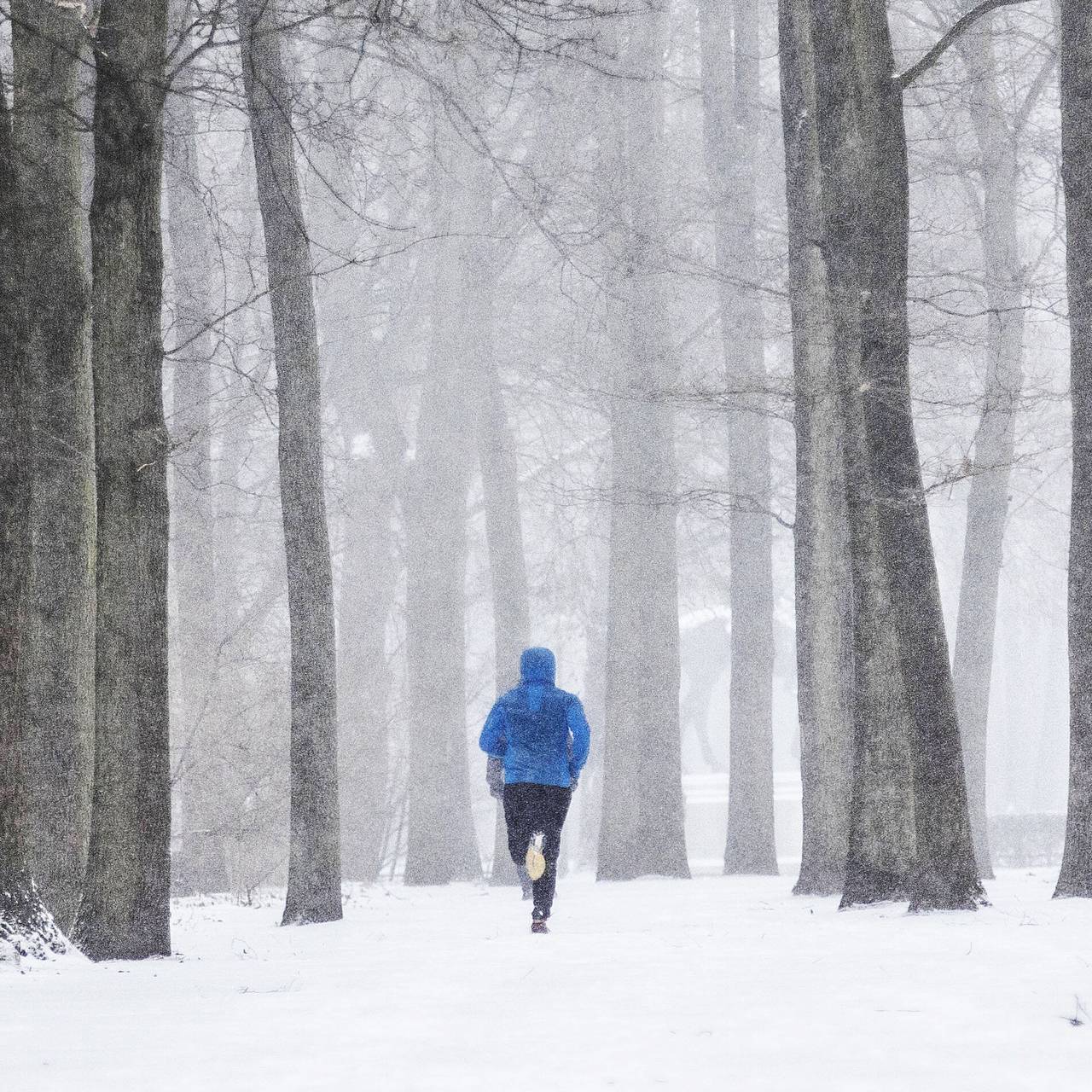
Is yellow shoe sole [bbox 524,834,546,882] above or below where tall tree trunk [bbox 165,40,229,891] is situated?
below

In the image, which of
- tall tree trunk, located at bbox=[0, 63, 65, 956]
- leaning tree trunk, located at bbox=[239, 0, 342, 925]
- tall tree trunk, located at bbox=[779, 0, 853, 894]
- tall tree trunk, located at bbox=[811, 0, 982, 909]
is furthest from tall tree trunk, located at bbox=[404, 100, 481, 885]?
tall tree trunk, located at bbox=[0, 63, 65, 956]

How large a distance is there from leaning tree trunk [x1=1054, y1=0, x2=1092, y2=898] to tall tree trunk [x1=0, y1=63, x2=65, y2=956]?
6661 millimetres

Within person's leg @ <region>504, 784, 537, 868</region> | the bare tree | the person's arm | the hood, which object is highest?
the bare tree

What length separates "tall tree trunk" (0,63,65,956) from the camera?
25.3ft

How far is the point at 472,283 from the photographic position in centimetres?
2308

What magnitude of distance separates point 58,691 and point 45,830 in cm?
76

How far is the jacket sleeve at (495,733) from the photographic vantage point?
10.8 meters

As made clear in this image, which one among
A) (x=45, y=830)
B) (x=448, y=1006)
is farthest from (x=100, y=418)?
(x=448, y=1006)

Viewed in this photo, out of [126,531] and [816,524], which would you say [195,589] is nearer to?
[816,524]

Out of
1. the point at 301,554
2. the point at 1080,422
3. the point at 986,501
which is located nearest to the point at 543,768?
the point at 301,554

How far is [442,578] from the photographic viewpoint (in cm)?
2250

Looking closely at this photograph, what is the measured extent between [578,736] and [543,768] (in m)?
0.28

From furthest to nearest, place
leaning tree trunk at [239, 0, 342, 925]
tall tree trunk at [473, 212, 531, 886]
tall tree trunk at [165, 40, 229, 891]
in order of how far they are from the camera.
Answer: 1. tall tree trunk at [473, 212, 531, 886]
2. tall tree trunk at [165, 40, 229, 891]
3. leaning tree trunk at [239, 0, 342, 925]

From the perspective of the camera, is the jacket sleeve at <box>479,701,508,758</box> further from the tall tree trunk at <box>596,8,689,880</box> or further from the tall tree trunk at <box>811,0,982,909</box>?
the tall tree trunk at <box>596,8,689,880</box>
